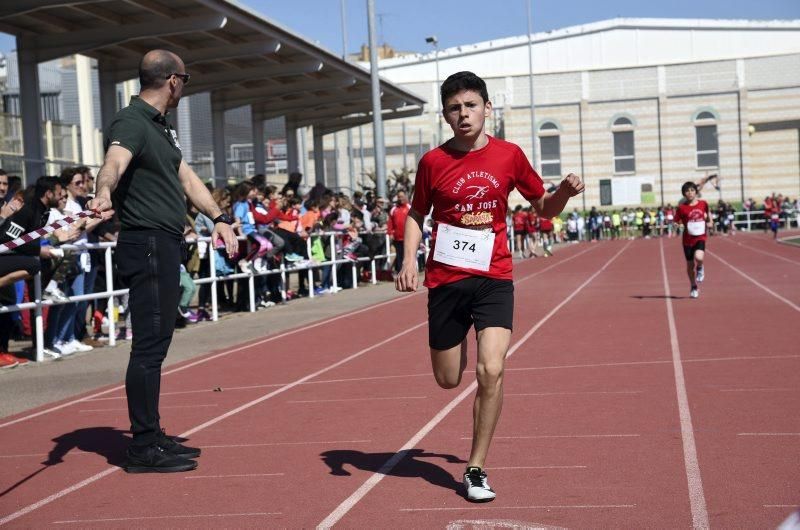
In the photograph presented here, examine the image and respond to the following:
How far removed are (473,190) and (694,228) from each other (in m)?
14.5

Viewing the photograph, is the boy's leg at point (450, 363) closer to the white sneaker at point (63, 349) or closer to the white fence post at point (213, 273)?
the white sneaker at point (63, 349)

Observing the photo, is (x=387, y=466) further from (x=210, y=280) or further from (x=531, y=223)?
(x=531, y=223)

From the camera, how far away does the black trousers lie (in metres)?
6.95

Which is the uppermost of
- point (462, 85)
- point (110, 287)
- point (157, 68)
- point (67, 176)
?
point (157, 68)

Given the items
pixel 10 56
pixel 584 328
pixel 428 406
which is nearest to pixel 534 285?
pixel 584 328

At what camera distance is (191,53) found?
23.9 m

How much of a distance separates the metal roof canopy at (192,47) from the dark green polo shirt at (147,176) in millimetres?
11488

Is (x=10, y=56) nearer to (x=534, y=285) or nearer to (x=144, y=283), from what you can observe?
(x=534, y=285)

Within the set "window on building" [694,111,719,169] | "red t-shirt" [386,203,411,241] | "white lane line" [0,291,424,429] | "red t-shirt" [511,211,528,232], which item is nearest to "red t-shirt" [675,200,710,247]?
"white lane line" [0,291,424,429]

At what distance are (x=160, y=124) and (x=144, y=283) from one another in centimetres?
91

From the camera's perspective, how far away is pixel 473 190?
20.3 ft

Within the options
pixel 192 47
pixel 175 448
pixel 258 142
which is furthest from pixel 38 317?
pixel 258 142

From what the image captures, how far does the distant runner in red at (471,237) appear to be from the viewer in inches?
241

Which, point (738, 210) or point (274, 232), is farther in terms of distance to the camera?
point (738, 210)
